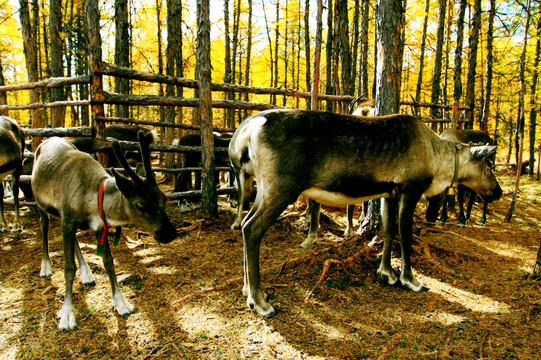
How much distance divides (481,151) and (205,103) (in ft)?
14.4

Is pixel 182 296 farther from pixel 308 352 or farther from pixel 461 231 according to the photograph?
pixel 461 231

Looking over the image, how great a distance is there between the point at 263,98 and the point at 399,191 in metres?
20.9

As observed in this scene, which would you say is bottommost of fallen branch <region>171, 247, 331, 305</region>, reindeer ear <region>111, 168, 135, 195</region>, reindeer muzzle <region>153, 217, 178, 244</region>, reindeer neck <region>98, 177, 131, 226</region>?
fallen branch <region>171, 247, 331, 305</region>

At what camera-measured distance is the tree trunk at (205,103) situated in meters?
5.69

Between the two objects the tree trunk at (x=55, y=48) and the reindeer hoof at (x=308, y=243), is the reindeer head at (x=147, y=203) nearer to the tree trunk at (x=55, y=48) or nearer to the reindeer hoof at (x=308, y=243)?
the reindeer hoof at (x=308, y=243)

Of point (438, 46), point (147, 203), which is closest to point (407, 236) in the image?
point (147, 203)

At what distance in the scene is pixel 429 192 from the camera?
13.4ft

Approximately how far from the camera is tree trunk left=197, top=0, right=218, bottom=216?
5.69 metres

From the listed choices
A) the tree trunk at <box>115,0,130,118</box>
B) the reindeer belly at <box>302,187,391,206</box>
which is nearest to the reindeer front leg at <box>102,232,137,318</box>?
the reindeer belly at <box>302,187,391,206</box>

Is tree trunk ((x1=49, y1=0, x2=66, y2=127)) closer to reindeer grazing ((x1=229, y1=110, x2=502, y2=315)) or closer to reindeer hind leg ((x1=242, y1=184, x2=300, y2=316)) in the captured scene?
reindeer grazing ((x1=229, y1=110, x2=502, y2=315))

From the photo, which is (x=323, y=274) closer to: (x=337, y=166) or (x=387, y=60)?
(x=337, y=166)

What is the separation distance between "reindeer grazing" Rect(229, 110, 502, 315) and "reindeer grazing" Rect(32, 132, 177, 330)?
0.95m

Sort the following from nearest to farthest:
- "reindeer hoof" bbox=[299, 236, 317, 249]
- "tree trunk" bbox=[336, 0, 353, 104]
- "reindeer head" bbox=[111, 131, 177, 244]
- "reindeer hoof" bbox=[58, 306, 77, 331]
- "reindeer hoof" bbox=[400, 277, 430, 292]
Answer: "reindeer hoof" bbox=[58, 306, 77, 331], "reindeer head" bbox=[111, 131, 177, 244], "reindeer hoof" bbox=[400, 277, 430, 292], "reindeer hoof" bbox=[299, 236, 317, 249], "tree trunk" bbox=[336, 0, 353, 104]

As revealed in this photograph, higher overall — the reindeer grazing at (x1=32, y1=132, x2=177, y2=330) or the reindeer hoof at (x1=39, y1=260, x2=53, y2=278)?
the reindeer grazing at (x1=32, y1=132, x2=177, y2=330)
